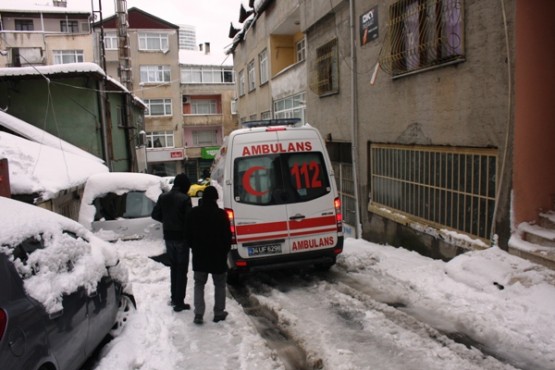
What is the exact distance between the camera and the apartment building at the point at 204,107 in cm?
4491

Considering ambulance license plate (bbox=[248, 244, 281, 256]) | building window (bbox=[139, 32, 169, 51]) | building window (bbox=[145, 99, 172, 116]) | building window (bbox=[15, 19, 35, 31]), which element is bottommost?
ambulance license plate (bbox=[248, 244, 281, 256])

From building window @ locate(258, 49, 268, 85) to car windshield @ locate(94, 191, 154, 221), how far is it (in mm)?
13204

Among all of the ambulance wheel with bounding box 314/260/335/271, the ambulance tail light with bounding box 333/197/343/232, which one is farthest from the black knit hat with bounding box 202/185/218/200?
the ambulance wheel with bounding box 314/260/335/271

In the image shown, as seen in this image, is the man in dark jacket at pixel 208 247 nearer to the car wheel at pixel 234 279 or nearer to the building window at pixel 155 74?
the car wheel at pixel 234 279

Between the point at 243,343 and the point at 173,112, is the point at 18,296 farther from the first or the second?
the point at 173,112

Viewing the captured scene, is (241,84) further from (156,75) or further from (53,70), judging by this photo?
(156,75)

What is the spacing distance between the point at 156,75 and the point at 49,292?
43.0 metres

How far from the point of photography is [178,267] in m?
5.71

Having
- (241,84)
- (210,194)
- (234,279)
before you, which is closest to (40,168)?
(234,279)

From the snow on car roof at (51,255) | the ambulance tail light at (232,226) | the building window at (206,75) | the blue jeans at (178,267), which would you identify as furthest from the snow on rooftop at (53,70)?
the building window at (206,75)

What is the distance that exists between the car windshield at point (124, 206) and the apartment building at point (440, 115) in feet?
16.8

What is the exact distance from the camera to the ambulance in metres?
6.64

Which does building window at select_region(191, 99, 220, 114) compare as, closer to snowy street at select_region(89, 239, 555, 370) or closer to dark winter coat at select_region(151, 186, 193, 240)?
snowy street at select_region(89, 239, 555, 370)

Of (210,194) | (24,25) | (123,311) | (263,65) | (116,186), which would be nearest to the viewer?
(123,311)
